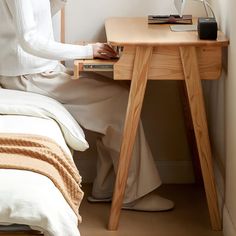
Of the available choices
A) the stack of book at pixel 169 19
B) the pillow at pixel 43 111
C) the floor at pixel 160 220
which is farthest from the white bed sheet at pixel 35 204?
the stack of book at pixel 169 19

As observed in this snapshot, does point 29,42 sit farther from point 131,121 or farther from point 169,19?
point 169,19

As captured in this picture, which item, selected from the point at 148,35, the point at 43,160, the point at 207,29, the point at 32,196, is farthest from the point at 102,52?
the point at 32,196

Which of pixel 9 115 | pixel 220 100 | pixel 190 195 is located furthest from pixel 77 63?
pixel 190 195

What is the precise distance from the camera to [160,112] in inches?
138

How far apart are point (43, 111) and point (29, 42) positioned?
0.31m

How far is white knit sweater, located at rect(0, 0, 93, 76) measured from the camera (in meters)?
2.74

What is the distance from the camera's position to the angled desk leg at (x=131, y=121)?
9.08ft

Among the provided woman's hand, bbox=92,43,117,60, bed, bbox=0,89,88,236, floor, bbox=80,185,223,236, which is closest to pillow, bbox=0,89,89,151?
bed, bbox=0,89,88,236

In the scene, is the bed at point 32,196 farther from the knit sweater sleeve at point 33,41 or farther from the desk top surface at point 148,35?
the desk top surface at point 148,35

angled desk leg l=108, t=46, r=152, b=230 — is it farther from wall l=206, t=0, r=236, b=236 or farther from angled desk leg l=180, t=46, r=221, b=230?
wall l=206, t=0, r=236, b=236

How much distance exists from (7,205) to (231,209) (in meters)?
1.24

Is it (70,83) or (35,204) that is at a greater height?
(35,204)

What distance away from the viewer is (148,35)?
2869mm

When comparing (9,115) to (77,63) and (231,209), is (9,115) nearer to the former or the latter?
(77,63)
